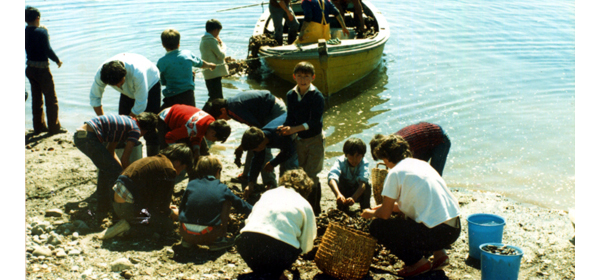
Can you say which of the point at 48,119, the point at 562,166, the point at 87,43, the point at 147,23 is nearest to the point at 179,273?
the point at 48,119

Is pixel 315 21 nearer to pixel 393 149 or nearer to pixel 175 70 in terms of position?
pixel 175 70

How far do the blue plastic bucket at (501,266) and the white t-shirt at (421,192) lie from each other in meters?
0.42

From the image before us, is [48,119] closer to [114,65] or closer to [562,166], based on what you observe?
[114,65]

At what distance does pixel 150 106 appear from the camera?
20.4ft

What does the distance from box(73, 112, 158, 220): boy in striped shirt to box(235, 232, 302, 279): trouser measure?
6.08ft

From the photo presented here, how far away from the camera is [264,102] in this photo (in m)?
5.74

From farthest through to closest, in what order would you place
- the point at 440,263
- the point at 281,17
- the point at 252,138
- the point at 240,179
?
1. the point at 281,17
2. the point at 240,179
3. the point at 252,138
4. the point at 440,263

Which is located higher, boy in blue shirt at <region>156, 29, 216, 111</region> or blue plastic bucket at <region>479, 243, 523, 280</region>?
boy in blue shirt at <region>156, 29, 216, 111</region>

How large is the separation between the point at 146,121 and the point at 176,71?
1420 millimetres

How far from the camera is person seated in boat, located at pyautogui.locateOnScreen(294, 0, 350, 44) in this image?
9630 millimetres

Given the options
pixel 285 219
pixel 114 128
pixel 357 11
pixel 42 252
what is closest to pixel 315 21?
pixel 357 11

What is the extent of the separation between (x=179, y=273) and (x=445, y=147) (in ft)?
9.53

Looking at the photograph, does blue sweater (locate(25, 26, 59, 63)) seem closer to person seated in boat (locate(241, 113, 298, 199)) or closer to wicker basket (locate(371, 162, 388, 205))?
person seated in boat (locate(241, 113, 298, 199))

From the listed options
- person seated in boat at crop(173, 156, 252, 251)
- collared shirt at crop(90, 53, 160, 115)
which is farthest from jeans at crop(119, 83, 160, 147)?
person seated in boat at crop(173, 156, 252, 251)
